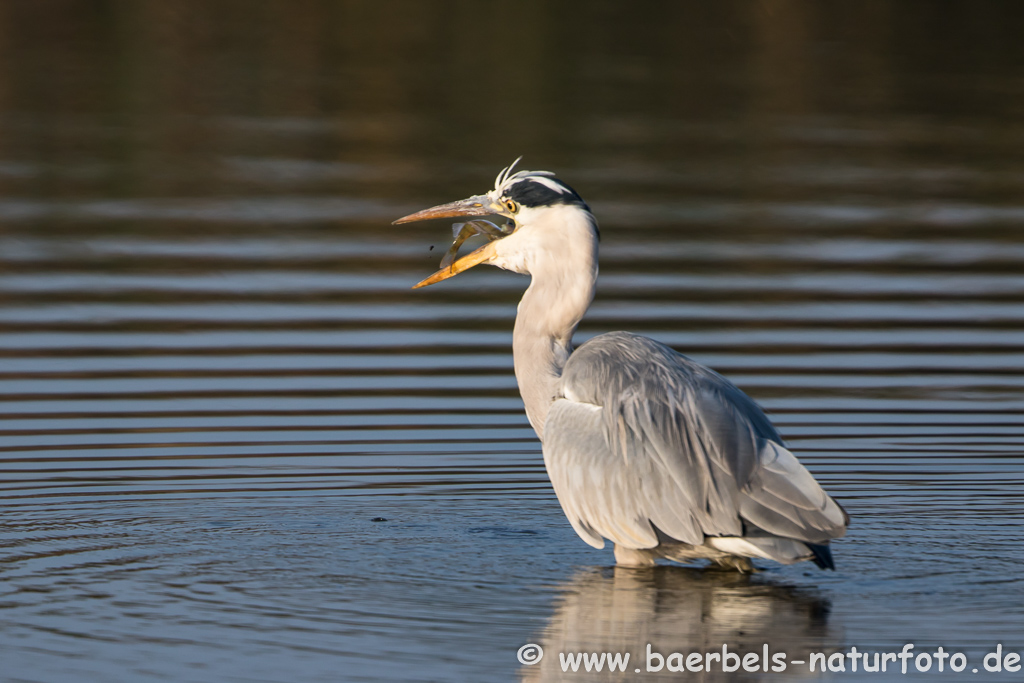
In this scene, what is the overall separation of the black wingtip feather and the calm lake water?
208 mm

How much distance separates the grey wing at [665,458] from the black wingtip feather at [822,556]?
0.12 metres

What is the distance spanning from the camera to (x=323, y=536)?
9156 millimetres

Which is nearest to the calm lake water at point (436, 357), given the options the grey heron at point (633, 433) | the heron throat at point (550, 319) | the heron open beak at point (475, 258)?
the grey heron at point (633, 433)

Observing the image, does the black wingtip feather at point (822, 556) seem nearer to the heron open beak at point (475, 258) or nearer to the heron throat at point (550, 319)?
the heron throat at point (550, 319)

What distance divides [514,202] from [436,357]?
4173mm

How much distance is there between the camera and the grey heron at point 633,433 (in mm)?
8242

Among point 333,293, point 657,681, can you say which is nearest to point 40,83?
point 333,293

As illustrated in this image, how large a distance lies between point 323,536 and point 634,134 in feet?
57.4

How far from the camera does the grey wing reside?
8.21m

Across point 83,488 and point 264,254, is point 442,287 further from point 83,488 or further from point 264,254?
point 83,488

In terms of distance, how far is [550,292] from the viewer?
31.3 feet

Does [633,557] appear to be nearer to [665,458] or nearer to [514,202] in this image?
[665,458]

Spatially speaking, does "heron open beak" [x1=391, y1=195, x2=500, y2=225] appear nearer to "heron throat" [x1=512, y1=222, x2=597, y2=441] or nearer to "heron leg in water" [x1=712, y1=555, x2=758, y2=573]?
"heron throat" [x1=512, y1=222, x2=597, y2=441]

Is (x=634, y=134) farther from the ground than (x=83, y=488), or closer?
farther from the ground
